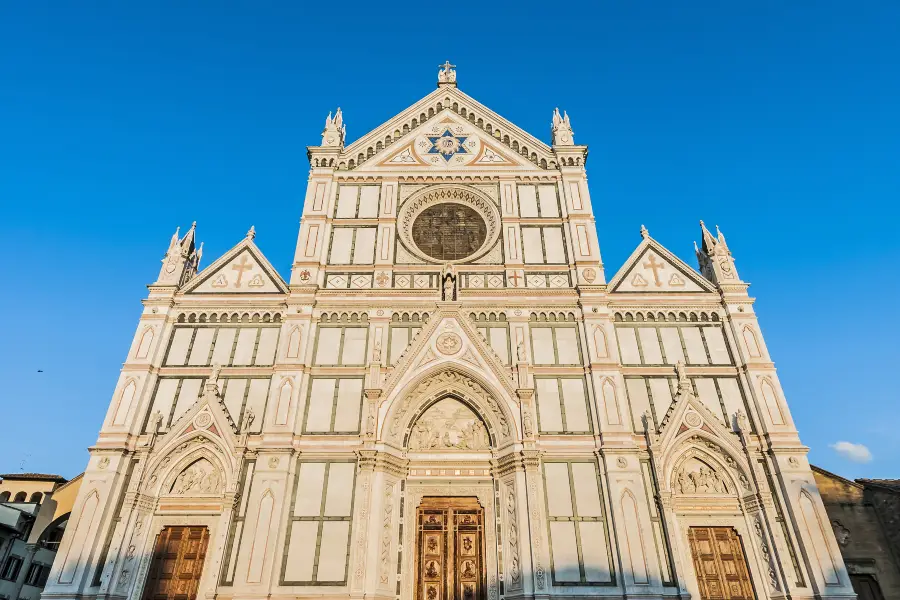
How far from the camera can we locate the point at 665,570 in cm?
1608

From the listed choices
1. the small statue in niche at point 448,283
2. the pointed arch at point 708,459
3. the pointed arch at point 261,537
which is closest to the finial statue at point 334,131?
the small statue in niche at point 448,283

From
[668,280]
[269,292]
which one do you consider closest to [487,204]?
[668,280]

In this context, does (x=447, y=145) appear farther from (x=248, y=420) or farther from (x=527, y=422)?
(x=248, y=420)

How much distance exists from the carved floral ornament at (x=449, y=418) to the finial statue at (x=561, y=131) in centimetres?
1157

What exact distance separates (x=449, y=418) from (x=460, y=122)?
44.6 feet

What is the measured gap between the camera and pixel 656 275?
2142cm

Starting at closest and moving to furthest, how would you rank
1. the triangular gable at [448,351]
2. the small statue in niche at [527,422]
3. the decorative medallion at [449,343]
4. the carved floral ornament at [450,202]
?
the small statue in niche at [527,422], the triangular gable at [448,351], the decorative medallion at [449,343], the carved floral ornament at [450,202]

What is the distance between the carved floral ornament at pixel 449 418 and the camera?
1872 centimetres

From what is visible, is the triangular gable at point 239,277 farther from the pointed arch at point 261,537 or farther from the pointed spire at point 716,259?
the pointed spire at point 716,259

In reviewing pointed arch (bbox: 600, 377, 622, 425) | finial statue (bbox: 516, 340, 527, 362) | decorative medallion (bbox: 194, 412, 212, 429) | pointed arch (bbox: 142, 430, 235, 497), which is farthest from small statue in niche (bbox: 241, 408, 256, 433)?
pointed arch (bbox: 600, 377, 622, 425)

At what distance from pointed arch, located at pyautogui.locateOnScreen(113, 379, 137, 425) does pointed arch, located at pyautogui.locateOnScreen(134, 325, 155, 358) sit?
96 centimetres

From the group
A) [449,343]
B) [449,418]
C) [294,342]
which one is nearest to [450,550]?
[449,418]

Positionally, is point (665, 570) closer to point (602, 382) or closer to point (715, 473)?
point (715, 473)

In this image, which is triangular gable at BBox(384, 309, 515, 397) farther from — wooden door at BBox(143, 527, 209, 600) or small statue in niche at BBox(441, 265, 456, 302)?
wooden door at BBox(143, 527, 209, 600)
